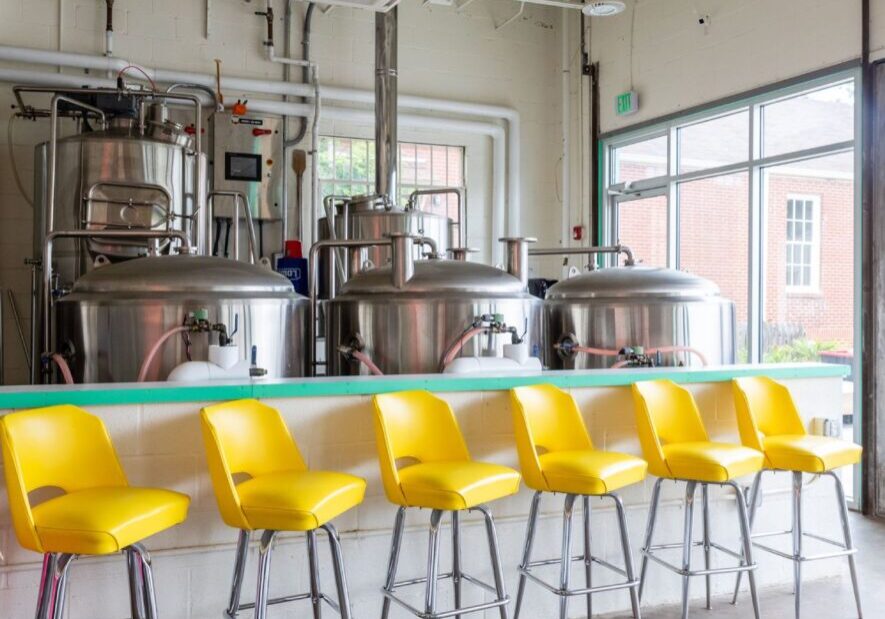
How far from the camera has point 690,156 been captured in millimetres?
6262

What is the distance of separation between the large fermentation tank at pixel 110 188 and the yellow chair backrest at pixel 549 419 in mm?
2916

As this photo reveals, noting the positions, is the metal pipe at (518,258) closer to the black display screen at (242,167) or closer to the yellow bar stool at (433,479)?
the yellow bar stool at (433,479)

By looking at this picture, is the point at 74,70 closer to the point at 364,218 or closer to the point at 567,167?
the point at 364,218

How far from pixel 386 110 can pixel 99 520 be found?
462 centimetres

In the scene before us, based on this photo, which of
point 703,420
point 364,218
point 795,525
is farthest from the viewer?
point 364,218

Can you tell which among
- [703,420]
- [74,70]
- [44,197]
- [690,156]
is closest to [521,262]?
[703,420]

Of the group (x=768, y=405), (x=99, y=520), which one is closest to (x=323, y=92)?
(x=768, y=405)

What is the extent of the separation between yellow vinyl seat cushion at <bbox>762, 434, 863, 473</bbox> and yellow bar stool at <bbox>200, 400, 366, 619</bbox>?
149cm

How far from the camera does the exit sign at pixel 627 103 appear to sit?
658 cm

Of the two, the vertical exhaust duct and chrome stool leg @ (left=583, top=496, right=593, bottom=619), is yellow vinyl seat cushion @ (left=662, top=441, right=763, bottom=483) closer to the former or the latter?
chrome stool leg @ (left=583, top=496, right=593, bottom=619)

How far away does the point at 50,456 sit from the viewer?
206 centimetres

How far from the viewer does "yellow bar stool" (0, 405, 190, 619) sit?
6.00 ft

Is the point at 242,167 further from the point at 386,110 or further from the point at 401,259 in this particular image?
the point at 401,259

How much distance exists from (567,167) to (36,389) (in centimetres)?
563
